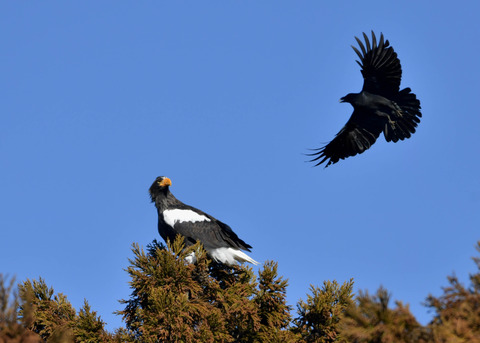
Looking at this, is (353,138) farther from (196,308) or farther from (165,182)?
(196,308)

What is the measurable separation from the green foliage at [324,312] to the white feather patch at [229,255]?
6.66 feet

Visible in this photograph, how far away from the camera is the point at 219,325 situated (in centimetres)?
834

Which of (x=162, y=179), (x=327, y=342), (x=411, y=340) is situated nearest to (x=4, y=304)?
(x=411, y=340)

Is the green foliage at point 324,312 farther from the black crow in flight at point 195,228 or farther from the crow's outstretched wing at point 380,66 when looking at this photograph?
the crow's outstretched wing at point 380,66

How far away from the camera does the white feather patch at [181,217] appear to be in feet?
38.6

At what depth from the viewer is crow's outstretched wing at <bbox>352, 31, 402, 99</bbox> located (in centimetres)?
1340

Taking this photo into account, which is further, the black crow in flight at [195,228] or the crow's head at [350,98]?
the crow's head at [350,98]

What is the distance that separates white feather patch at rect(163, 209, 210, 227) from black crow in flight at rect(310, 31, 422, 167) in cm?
360

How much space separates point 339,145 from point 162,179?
3.88m

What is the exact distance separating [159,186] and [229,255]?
2.26 metres

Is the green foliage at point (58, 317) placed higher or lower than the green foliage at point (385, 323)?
higher

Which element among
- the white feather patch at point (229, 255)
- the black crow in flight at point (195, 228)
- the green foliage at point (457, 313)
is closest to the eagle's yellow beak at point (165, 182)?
the black crow in flight at point (195, 228)

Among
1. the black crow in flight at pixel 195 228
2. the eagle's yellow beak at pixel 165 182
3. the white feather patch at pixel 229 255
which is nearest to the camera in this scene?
the white feather patch at pixel 229 255

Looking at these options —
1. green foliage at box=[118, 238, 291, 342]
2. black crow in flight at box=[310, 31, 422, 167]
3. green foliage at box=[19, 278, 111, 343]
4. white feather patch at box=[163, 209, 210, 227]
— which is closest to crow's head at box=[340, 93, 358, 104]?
black crow in flight at box=[310, 31, 422, 167]
